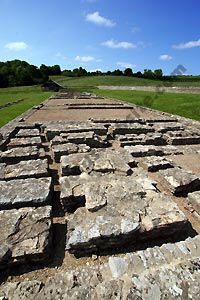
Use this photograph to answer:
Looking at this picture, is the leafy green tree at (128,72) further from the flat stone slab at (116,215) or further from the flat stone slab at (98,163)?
the flat stone slab at (116,215)

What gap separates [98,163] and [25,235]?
2.46 metres

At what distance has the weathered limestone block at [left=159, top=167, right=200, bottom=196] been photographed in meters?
4.36

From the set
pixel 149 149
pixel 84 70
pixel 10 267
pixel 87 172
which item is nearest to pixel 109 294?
pixel 10 267

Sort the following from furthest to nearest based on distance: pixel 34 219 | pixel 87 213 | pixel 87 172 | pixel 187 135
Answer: pixel 187 135
pixel 87 172
pixel 87 213
pixel 34 219

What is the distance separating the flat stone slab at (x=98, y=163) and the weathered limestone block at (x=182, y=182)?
0.90 metres

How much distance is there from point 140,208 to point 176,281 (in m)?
1.26

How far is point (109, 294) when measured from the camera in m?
2.15

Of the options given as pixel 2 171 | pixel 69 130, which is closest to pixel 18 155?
pixel 2 171

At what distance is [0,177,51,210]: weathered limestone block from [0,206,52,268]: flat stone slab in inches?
9.4

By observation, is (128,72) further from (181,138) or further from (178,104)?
(181,138)

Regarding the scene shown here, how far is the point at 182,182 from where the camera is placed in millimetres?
4402

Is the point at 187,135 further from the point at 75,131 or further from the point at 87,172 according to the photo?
the point at 87,172

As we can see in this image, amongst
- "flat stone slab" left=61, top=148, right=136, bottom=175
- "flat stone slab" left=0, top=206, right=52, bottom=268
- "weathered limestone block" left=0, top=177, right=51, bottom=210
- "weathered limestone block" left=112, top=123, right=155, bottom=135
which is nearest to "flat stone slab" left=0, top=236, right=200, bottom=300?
"flat stone slab" left=0, top=206, right=52, bottom=268

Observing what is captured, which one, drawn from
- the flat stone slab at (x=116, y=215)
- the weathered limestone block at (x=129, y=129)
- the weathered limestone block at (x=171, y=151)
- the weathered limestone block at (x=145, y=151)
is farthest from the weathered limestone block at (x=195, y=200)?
the weathered limestone block at (x=129, y=129)
